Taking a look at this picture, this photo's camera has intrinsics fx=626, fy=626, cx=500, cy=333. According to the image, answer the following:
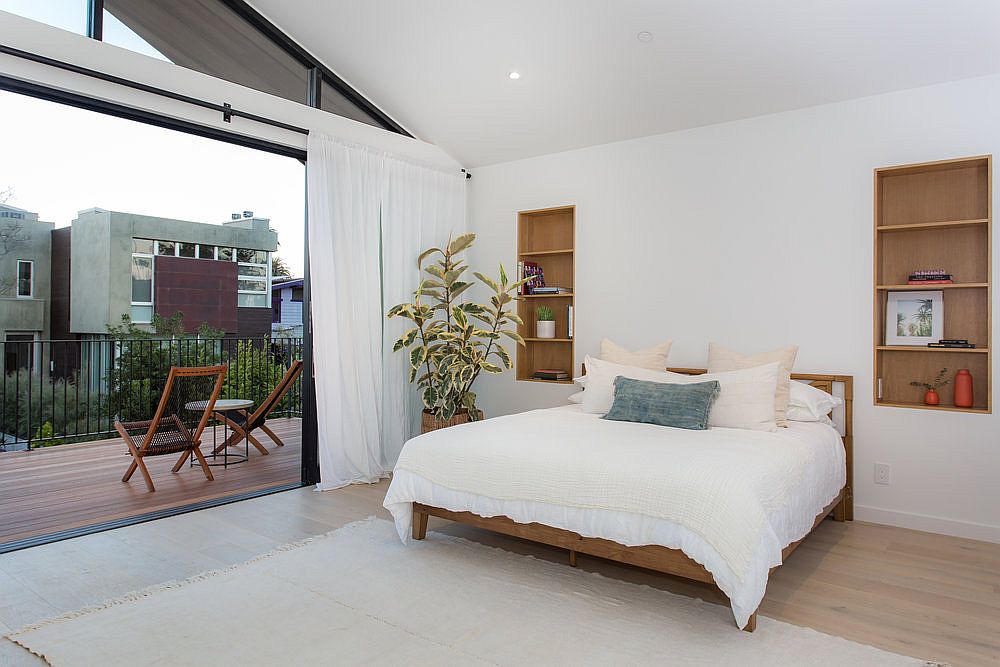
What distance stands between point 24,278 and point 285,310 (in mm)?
2409

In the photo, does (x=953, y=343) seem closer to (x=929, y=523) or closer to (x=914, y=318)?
(x=914, y=318)

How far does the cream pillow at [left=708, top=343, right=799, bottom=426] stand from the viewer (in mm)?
3666

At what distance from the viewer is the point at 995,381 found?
348 centimetres

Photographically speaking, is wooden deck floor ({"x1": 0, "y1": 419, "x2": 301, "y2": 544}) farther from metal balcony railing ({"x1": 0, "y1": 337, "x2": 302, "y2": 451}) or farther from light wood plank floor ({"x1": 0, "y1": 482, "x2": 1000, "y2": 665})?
light wood plank floor ({"x1": 0, "y1": 482, "x2": 1000, "y2": 665})

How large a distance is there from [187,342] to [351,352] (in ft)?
9.67

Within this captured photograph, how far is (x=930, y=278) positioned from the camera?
12.0ft

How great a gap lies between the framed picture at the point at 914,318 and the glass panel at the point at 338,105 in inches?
157

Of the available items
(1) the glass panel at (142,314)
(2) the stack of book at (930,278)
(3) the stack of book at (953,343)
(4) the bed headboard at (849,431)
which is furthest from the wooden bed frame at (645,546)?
(1) the glass panel at (142,314)

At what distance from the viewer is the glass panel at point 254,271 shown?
22.7 feet

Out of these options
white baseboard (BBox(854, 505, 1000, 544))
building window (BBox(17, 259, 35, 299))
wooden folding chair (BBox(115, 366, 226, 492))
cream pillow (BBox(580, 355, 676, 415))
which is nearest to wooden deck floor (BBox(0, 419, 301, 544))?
wooden folding chair (BBox(115, 366, 226, 492))

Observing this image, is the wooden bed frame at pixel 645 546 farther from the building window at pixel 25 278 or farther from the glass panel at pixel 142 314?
the glass panel at pixel 142 314

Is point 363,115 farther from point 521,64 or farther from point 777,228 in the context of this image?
point 777,228

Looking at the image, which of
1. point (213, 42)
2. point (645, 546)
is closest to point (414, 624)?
point (645, 546)

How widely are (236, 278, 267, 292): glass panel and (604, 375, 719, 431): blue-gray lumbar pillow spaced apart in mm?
4739
